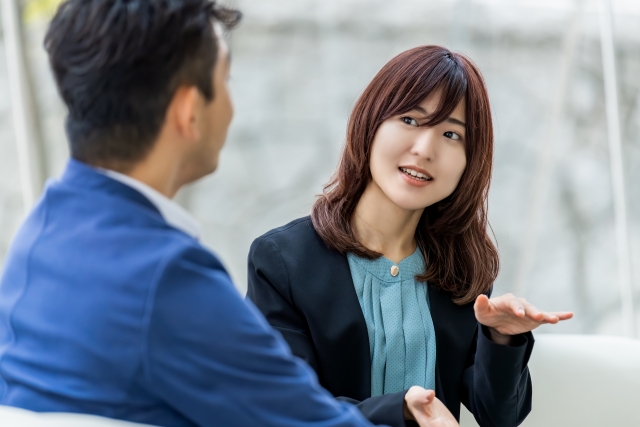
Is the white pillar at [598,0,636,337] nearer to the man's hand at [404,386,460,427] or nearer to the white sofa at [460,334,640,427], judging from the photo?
the white sofa at [460,334,640,427]

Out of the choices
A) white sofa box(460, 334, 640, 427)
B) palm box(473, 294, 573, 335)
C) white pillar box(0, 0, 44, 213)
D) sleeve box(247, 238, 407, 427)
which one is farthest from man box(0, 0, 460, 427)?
white pillar box(0, 0, 44, 213)

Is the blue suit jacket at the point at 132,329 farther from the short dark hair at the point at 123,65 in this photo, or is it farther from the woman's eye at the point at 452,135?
the woman's eye at the point at 452,135

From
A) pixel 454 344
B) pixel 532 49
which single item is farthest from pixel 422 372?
pixel 532 49

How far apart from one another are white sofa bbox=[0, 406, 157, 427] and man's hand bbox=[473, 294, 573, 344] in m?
0.80

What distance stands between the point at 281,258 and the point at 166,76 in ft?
2.62

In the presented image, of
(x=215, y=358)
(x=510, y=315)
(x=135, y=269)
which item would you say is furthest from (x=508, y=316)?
(x=135, y=269)

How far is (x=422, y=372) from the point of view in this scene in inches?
71.9

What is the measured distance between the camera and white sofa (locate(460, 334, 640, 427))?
2094mm

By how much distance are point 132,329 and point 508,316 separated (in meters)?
0.91

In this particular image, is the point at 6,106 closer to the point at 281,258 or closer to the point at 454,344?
the point at 281,258

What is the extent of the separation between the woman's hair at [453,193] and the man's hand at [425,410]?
1.41ft

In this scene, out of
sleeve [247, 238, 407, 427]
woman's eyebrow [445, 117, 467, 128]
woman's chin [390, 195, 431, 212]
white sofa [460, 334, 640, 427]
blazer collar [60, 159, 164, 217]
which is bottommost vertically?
white sofa [460, 334, 640, 427]

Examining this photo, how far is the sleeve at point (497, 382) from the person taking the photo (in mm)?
1713

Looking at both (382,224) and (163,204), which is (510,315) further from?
(163,204)
